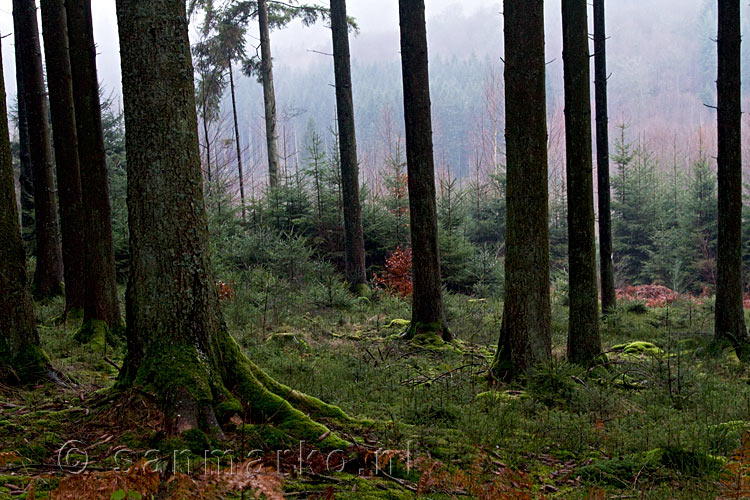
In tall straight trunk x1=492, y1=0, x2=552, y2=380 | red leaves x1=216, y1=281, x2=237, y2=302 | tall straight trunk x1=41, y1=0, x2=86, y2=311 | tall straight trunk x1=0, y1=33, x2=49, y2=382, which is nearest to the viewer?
tall straight trunk x1=0, y1=33, x2=49, y2=382

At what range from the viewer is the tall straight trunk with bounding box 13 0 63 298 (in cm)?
1142

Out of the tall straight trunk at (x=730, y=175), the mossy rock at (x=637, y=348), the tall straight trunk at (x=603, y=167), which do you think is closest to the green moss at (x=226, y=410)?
the mossy rock at (x=637, y=348)

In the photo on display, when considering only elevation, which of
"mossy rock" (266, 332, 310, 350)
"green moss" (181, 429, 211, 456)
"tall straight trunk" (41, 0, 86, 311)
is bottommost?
"mossy rock" (266, 332, 310, 350)

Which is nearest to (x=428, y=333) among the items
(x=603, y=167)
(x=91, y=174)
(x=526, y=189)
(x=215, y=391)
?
(x=526, y=189)

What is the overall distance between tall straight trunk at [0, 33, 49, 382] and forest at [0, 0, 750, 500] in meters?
0.02

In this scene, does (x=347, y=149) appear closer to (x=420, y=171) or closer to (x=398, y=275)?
(x=398, y=275)

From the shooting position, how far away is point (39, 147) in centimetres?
1164

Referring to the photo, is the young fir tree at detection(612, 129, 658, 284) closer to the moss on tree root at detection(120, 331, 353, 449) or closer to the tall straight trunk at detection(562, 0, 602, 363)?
the tall straight trunk at detection(562, 0, 602, 363)

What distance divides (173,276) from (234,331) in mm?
6436

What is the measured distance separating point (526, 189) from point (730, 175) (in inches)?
200

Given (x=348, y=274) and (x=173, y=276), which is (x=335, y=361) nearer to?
(x=173, y=276)

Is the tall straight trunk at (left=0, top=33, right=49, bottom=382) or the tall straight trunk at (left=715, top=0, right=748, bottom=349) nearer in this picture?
the tall straight trunk at (left=0, top=33, right=49, bottom=382)

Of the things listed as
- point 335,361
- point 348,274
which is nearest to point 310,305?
point 348,274

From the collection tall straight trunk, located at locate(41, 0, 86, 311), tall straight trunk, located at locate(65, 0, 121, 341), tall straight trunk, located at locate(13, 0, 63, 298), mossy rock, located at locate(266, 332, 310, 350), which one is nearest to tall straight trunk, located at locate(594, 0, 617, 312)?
mossy rock, located at locate(266, 332, 310, 350)
